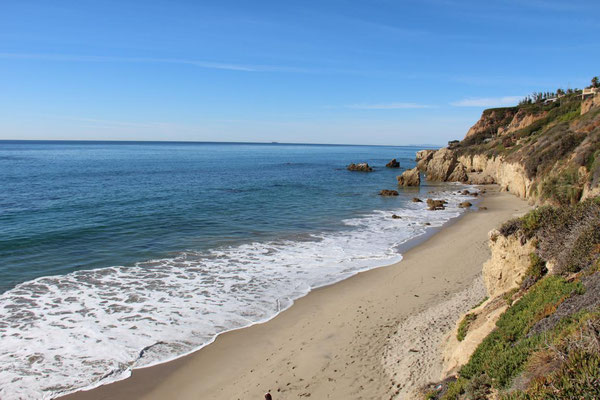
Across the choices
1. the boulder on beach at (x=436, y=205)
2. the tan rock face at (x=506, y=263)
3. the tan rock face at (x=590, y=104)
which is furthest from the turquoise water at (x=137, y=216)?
the tan rock face at (x=590, y=104)

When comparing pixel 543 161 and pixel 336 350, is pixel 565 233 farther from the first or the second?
pixel 543 161

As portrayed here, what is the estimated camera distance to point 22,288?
50.3 feet

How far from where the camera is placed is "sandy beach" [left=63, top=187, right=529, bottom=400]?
915cm

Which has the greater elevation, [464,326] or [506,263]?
[506,263]

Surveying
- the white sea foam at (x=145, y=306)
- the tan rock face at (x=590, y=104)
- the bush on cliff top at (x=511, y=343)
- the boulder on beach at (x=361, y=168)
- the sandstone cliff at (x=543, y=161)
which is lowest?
the white sea foam at (x=145, y=306)

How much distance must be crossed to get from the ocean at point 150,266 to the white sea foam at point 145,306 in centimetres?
4

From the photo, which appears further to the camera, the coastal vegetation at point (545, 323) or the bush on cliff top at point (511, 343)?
the bush on cliff top at point (511, 343)

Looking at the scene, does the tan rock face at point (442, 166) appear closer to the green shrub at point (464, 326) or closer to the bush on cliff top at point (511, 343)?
the green shrub at point (464, 326)

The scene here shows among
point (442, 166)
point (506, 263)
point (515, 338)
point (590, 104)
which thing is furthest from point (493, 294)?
point (442, 166)

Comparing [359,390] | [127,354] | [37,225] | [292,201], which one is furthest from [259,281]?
[292,201]

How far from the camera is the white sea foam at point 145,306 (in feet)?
33.8

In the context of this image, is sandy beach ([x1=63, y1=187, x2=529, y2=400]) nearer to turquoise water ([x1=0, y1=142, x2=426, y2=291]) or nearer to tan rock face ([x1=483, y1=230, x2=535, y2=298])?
tan rock face ([x1=483, y1=230, x2=535, y2=298])

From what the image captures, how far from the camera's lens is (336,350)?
10.7 metres

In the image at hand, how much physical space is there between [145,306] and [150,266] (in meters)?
Result: 4.69
